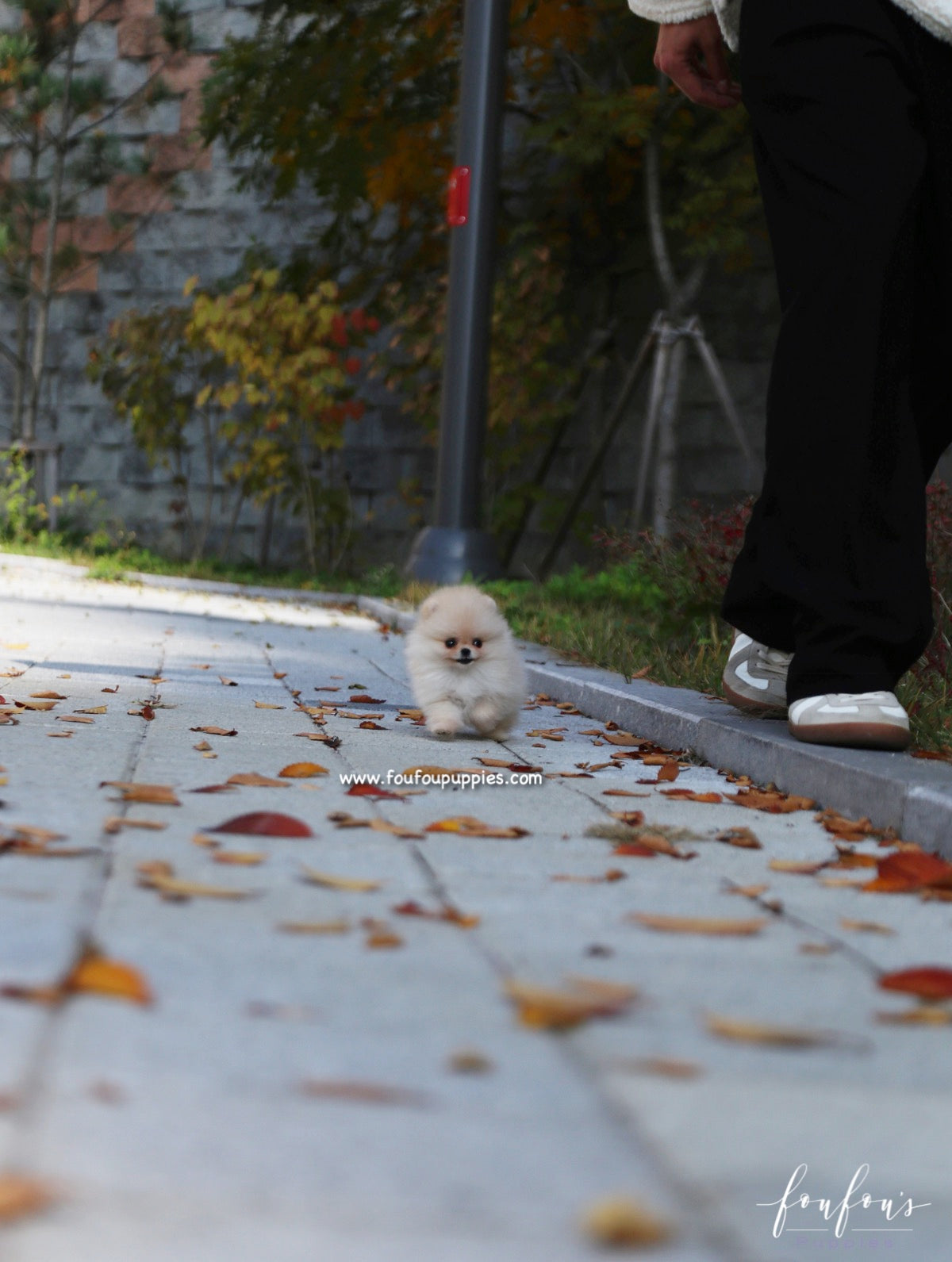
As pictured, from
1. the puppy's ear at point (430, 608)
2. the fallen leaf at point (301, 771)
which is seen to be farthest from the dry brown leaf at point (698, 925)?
the puppy's ear at point (430, 608)

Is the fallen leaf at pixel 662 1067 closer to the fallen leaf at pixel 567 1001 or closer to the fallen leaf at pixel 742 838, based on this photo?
the fallen leaf at pixel 567 1001

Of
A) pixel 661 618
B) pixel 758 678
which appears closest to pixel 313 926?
pixel 758 678

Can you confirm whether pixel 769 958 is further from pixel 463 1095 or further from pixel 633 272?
pixel 633 272

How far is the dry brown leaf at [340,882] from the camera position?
2119mm

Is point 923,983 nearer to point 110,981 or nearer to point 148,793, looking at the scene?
point 110,981

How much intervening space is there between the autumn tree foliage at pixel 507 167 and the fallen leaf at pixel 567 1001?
8352 millimetres

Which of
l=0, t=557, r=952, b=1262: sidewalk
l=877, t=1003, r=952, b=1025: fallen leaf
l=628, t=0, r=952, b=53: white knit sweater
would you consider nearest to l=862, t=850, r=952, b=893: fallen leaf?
l=0, t=557, r=952, b=1262: sidewalk

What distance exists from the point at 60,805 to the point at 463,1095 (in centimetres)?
143

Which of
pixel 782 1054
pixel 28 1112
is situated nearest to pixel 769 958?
pixel 782 1054

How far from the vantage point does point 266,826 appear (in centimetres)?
248

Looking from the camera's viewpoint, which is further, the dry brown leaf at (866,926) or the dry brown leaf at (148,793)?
the dry brown leaf at (148,793)

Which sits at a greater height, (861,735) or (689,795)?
(861,735)

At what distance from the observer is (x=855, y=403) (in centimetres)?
317

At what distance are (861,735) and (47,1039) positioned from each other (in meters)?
2.13
